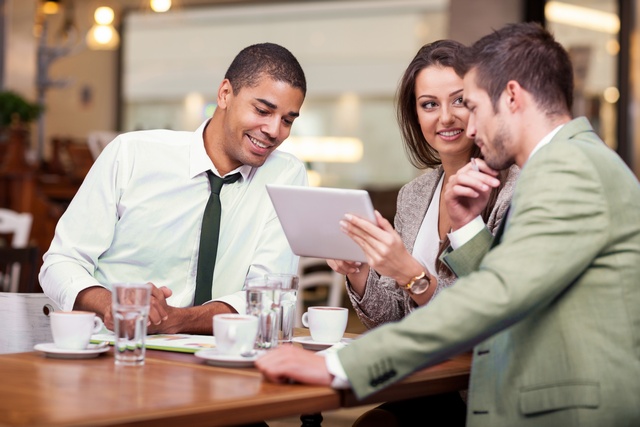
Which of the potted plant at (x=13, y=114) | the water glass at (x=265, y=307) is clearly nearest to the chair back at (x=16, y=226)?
the potted plant at (x=13, y=114)

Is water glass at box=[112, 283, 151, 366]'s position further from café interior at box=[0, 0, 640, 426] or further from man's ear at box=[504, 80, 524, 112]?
café interior at box=[0, 0, 640, 426]

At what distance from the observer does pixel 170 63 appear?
1343 centimetres

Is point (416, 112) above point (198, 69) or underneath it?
underneath

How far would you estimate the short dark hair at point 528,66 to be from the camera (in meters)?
1.64

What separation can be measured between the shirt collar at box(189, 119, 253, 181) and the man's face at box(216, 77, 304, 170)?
0.15 feet

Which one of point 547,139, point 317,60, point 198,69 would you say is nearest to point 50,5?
point 198,69

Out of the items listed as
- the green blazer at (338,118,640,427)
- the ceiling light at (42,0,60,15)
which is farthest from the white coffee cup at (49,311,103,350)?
the ceiling light at (42,0,60,15)

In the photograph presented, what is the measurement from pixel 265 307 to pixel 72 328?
36cm

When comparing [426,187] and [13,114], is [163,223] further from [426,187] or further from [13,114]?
[13,114]

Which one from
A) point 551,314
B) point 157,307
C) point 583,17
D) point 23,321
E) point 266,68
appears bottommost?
point 23,321

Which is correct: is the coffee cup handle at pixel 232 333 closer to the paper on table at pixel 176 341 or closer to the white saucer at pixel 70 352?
the paper on table at pixel 176 341

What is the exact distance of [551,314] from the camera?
1523 mm

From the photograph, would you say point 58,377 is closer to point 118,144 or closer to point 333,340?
point 333,340

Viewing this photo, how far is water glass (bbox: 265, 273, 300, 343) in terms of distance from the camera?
1.81 m
